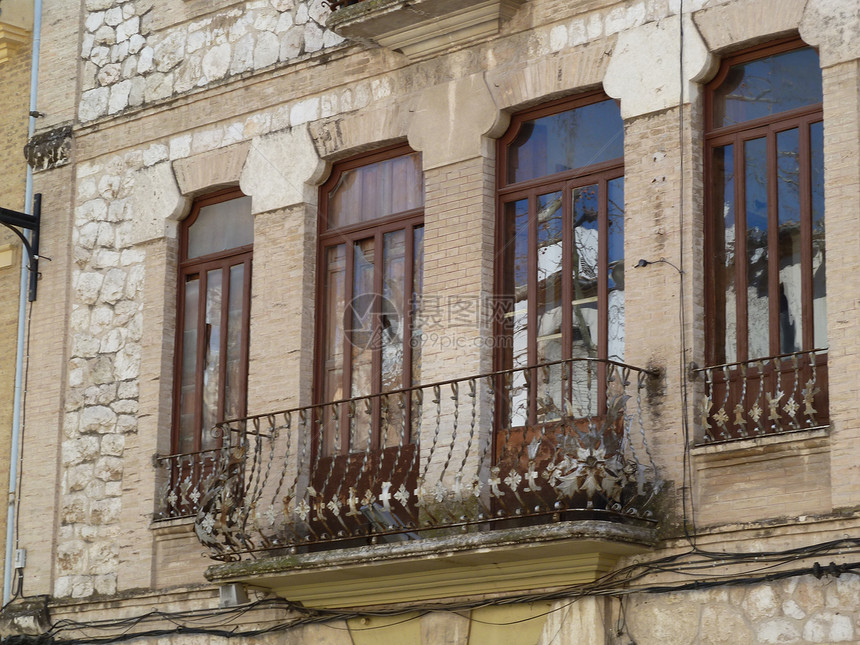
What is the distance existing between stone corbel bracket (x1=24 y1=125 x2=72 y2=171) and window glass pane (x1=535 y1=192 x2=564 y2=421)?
4.83 metres

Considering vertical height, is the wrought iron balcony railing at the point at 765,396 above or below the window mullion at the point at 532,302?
below

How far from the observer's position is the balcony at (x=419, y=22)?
11.6m


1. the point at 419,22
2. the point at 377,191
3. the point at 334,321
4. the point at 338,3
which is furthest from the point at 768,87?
the point at 334,321

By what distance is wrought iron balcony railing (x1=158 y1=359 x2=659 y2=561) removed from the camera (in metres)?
10.2

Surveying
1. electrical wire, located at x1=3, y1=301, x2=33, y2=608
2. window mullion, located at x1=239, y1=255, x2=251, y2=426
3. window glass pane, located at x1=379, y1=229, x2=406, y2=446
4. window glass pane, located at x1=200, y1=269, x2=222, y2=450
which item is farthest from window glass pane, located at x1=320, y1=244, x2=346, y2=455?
electrical wire, located at x1=3, y1=301, x2=33, y2=608

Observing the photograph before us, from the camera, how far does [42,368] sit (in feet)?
45.6

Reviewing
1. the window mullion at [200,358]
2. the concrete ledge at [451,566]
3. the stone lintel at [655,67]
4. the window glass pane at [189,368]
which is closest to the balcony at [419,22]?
the stone lintel at [655,67]

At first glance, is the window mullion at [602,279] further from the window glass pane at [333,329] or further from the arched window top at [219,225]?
the arched window top at [219,225]

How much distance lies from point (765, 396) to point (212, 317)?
5.05 meters

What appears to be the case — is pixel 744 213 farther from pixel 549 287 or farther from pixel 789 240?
pixel 549 287

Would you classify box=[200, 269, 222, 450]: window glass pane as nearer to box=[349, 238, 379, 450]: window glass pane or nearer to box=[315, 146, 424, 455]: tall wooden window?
box=[315, 146, 424, 455]: tall wooden window

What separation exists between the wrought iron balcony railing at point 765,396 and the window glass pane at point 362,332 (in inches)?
113

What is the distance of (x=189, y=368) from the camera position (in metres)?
13.4

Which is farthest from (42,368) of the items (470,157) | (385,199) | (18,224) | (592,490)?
(592,490)
